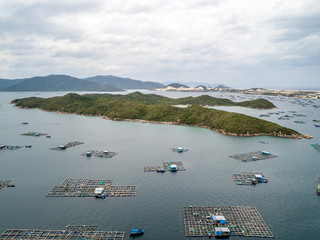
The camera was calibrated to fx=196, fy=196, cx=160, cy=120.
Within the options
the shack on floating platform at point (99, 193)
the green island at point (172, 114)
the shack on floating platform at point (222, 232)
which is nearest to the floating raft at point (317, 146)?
the green island at point (172, 114)

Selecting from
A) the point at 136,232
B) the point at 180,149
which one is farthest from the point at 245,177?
the point at 136,232

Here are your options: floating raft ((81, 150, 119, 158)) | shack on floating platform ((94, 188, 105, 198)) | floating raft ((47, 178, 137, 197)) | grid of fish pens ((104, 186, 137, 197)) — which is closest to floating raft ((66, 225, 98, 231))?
shack on floating platform ((94, 188, 105, 198))

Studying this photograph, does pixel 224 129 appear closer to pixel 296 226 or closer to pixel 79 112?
pixel 296 226

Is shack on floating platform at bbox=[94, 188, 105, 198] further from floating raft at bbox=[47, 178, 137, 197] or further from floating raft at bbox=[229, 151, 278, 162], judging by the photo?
floating raft at bbox=[229, 151, 278, 162]

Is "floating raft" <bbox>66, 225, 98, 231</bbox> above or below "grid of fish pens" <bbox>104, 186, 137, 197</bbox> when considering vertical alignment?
below

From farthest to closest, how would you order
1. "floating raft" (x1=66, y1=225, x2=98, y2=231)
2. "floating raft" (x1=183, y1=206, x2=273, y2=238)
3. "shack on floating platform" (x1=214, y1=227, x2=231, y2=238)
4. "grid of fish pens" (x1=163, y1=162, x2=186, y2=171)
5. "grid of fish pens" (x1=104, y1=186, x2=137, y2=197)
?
"grid of fish pens" (x1=163, y1=162, x2=186, y2=171), "grid of fish pens" (x1=104, y1=186, x2=137, y2=197), "floating raft" (x1=66, y1=225, x2=98, y2=231), "floating raft" (x1=183, y1=206, x2=273, y2=238), "shack on floating platform" (x1=214, y1=227, x2=231, y2=238)

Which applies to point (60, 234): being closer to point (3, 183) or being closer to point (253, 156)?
point (3, 183)

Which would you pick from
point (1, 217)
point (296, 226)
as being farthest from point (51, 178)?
point (296, 226)

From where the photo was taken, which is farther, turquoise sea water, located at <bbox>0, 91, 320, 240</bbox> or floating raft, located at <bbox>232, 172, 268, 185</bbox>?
floating raft, located at <bbox>232, 172, 268, 185</bbox>
